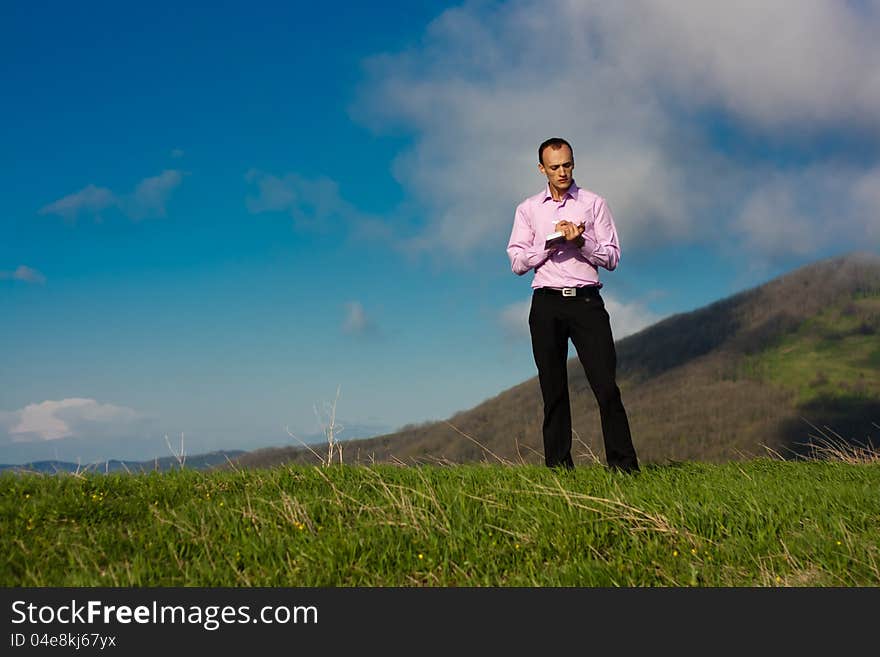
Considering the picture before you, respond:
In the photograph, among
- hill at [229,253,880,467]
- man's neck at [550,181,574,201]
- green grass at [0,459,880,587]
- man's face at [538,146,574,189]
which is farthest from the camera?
hill at [229,253,880,467]

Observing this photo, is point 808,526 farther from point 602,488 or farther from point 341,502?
point 341,502

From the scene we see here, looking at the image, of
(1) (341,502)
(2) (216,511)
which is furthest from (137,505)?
(1) (341,502)

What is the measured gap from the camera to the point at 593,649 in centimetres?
413

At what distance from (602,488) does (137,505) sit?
4.61 m

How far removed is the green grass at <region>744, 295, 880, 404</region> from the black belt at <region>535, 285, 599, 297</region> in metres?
162

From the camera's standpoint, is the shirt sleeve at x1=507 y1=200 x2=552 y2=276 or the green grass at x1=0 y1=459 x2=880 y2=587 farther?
the shirt sleeve at x1=507 y1=200 x2=552 y2=276

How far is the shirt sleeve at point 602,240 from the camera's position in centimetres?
833

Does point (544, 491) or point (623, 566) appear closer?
point (623, 566)

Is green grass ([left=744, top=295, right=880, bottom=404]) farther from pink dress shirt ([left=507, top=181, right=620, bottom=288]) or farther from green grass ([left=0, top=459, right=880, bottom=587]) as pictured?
green grass ([left=0, top=459, right=880, bottom=587])

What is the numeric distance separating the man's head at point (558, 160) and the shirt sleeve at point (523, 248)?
711 mm

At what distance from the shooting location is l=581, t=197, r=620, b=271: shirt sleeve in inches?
328

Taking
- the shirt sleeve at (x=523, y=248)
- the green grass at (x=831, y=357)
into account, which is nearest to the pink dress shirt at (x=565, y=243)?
the shirt sleeve at (x=523, y=248)

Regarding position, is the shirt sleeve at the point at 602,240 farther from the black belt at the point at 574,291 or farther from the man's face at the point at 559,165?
the man's face at the point at 559,165

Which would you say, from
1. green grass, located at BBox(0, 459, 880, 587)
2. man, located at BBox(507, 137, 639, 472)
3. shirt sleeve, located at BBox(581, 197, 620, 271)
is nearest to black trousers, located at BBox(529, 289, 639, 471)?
man, located at BBox(507, 137, 639, 472)
